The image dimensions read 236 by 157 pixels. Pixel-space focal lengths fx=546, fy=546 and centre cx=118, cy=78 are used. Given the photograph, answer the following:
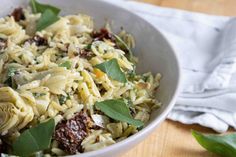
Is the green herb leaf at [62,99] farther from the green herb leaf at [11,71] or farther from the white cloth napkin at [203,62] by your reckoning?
the white cloth napkin at [203,62]

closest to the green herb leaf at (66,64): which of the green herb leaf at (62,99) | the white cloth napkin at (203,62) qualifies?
the green herb leaf at (62,99)

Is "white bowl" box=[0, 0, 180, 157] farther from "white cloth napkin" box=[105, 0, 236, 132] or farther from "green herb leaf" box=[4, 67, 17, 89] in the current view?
"green herb leaf" box=[4, 67, 17, 89]

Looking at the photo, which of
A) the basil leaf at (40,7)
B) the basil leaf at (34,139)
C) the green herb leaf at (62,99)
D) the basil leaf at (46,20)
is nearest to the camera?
the basil leaf at (34,139)

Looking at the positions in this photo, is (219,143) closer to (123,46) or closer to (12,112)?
(123,46)

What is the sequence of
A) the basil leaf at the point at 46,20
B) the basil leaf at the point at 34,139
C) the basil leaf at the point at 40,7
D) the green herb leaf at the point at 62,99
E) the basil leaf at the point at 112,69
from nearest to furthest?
the basil leaf at the point at 34,139, the green herb leaf at the point at 62,99, the basil leaf at the point at 112,69, the basil leaf at the point at 46,20, the basil leaf at the point at 40,7

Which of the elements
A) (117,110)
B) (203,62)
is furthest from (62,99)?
(203,62)

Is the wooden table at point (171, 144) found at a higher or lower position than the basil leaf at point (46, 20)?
lower
